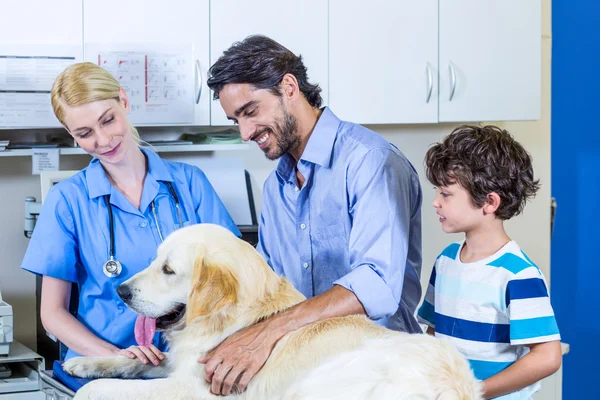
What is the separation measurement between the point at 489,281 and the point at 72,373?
849 mm

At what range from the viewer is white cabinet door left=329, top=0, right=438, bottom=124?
308cm

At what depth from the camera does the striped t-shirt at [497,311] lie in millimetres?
1543

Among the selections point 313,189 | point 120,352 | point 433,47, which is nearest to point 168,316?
point 120,352

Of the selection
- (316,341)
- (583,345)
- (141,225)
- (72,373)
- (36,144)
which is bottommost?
(583,345)

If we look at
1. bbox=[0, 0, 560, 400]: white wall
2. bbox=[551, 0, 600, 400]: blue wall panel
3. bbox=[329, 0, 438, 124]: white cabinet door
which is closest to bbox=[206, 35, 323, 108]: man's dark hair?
bbox=[329, 0, 438, 124]: white cabinet door

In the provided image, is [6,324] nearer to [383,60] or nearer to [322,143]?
[322,143]

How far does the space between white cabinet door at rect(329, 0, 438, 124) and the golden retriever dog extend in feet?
5.36

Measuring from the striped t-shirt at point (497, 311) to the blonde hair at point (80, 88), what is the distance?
96 cm

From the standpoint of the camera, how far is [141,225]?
207 cm

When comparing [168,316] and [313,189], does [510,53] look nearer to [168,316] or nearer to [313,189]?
[313,189]

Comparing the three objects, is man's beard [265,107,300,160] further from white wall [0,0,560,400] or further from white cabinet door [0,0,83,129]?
white wall [0,0,560,400]

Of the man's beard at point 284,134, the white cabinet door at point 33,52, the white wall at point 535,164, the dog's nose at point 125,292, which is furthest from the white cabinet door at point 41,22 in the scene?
the dog's nose at point 125,292

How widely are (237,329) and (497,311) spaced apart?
0.51 m

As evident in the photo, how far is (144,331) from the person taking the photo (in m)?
1.88
